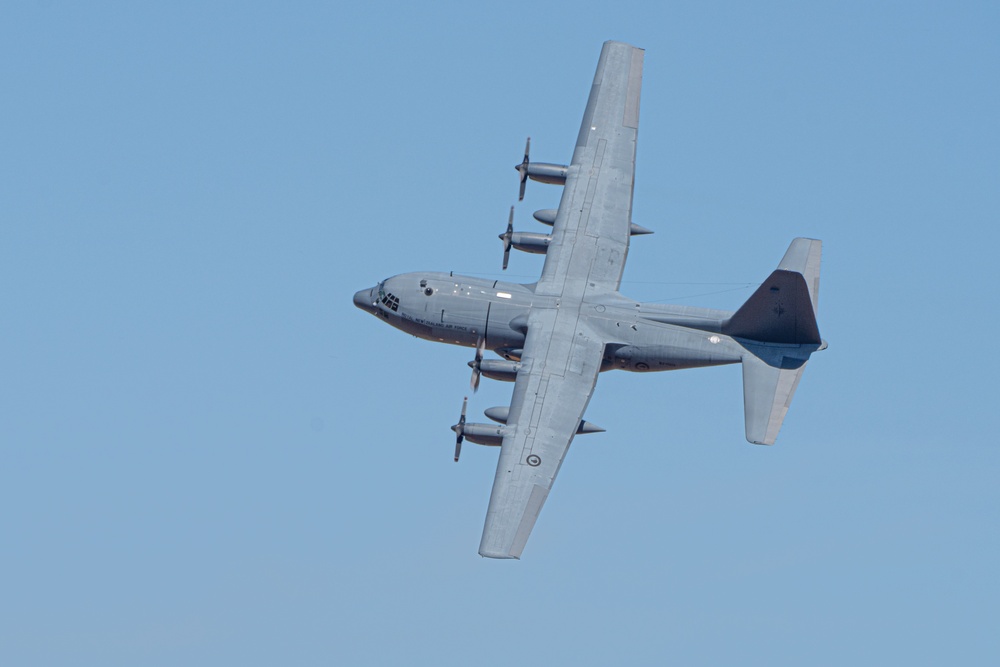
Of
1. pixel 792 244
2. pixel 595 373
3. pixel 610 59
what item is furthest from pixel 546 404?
pixel 610 59

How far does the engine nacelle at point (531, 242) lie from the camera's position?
314 feet

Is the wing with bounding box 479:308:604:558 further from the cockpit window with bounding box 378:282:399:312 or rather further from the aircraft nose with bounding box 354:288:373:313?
the aircraft nose with bounding box 354:288:373:313

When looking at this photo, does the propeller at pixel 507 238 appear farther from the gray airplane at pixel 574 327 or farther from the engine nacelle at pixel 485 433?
the engine nacelle at pixel 485 433

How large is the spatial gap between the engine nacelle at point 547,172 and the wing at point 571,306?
1.33ft

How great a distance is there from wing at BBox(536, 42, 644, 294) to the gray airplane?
0.08 m

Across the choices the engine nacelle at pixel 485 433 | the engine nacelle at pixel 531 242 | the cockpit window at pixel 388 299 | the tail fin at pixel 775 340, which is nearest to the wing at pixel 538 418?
the engine nacelle at pixel 485 433

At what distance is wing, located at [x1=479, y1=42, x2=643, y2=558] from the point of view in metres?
85.3

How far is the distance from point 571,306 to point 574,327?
1298mm

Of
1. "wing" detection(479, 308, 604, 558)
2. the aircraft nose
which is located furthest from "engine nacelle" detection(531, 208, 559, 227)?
the aircraft nose

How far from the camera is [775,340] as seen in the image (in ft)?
298

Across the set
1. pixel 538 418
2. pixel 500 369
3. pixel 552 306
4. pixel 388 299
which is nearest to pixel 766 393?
pixel 538 418

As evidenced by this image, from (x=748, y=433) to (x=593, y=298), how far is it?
10811mm

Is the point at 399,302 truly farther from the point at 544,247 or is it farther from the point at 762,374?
the point at 762,374

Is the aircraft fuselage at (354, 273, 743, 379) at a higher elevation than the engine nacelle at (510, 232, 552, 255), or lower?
lower
